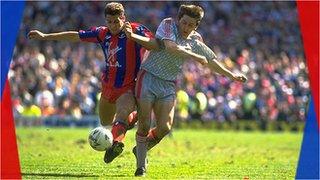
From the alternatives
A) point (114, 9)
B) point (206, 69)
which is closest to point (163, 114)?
point (114, 9)

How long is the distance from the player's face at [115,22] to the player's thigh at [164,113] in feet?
3.70

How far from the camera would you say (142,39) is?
419 inches

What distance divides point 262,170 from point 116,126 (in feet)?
8.98

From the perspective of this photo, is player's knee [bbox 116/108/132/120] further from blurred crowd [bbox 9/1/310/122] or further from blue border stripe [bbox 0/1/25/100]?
blurred crowd [bbox 9/1/310/122]

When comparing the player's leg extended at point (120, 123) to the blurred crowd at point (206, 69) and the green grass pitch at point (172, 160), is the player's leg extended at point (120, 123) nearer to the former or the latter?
the green grass pitch at point (172, 160)

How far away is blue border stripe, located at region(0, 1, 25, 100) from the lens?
1398 centimetres

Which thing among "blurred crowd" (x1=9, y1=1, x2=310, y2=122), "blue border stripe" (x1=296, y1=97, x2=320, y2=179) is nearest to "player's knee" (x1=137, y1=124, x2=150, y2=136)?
"blue border stripe" (x1=296, y1=97, x2=320, y2=179)

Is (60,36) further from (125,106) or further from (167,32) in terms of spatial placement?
(167,32)

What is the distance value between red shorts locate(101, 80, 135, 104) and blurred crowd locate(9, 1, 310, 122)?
1629 cm

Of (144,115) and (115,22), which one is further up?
(115,22)

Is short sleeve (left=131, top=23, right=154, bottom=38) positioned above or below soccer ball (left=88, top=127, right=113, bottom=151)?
above

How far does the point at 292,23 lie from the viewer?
125ft

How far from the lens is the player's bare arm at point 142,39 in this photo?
10484 mm

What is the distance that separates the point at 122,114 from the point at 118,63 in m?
0.72
